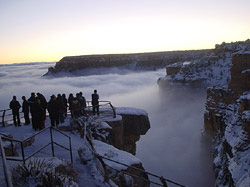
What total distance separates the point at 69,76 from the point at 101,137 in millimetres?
116784

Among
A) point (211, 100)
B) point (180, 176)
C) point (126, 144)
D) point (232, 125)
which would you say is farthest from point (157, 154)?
point (232, 125)

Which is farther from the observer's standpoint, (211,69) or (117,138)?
(211,69)

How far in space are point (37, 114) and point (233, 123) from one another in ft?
35.0

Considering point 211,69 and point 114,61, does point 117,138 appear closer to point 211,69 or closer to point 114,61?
point 211,69

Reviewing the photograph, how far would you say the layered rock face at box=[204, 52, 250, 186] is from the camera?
970cm

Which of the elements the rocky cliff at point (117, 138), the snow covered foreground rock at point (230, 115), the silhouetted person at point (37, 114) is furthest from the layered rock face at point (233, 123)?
the silhouetted person at point (37, 114)

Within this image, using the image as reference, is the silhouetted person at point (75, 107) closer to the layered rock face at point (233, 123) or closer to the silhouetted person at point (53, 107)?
the silhouetted person at point (53, 107)

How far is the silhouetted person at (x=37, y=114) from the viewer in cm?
935

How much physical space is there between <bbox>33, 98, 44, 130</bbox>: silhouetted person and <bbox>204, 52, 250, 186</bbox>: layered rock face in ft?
27.4

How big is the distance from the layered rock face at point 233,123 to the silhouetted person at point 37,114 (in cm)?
835

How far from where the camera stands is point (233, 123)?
12.7m

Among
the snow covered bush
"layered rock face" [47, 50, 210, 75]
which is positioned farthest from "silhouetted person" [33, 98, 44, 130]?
"layered rock face" [47, 50, 210, 75]

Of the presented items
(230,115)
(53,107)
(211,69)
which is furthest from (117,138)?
(211,69)

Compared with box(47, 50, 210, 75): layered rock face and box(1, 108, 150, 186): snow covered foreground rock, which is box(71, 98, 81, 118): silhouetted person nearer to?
box(1, 108, 150, 186): snow covered foreground rock
